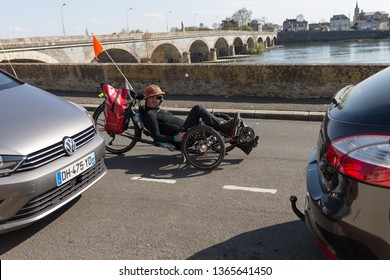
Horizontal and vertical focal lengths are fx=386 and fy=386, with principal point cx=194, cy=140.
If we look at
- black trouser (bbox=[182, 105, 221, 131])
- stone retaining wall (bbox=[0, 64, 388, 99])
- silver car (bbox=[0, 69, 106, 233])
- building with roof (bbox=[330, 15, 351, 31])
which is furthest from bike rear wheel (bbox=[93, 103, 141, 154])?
building with roof (bbox=[330, 15, 351, 31])

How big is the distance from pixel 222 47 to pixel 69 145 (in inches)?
3227

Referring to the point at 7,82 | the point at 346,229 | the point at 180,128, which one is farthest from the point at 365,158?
the point at 7,82

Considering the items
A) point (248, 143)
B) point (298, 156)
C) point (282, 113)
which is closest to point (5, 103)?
point (248, 143)

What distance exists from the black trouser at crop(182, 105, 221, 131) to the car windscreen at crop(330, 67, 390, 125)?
246cm

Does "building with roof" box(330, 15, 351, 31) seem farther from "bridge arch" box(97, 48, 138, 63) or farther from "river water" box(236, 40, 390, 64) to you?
"bridge arch" box(97, 48, 138, 63)

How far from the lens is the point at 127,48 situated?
4425cm

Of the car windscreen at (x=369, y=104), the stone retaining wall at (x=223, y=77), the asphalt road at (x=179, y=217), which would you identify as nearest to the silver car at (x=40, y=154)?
the asphalt road at (x=179, y=217)

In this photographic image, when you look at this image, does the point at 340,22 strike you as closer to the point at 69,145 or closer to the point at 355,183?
the point at 69,145

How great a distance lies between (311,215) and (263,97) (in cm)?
736

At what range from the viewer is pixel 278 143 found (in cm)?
585

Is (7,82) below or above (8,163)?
above

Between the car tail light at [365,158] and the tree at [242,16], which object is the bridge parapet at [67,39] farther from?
the tree at [242,16]

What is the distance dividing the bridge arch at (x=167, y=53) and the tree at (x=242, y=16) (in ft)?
271

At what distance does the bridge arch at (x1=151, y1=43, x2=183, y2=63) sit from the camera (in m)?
53.9
